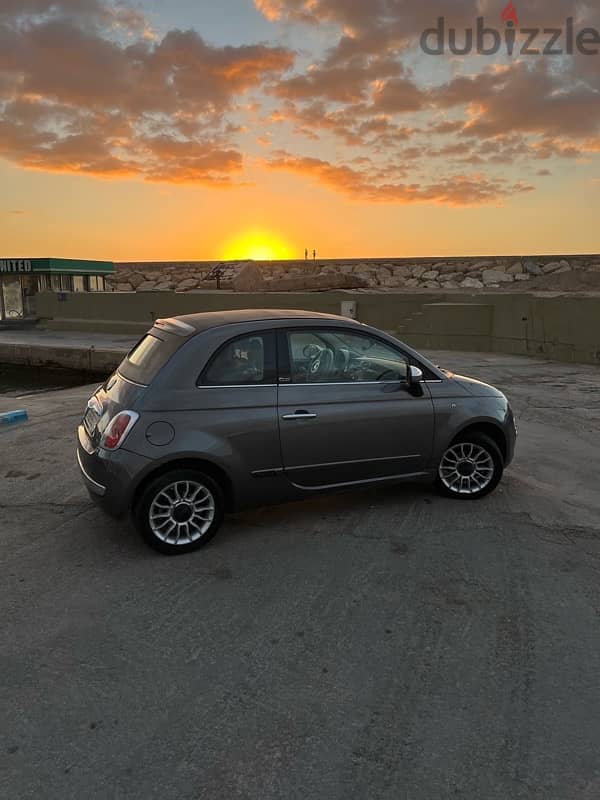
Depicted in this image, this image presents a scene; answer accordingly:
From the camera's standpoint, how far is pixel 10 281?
2808cm

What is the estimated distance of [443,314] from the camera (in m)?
17.1

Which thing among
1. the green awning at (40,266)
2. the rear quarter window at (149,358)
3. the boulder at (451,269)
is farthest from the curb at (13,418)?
the boulder at (451,269)

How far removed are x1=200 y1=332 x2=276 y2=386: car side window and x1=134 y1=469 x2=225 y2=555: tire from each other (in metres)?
0.70

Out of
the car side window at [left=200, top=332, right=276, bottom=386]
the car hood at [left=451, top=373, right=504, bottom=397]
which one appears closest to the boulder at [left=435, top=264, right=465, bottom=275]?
the car hood at [left=451, top=373, right=504, bottom=397]

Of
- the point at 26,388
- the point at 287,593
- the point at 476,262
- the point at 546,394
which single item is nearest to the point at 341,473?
the point at 287,593

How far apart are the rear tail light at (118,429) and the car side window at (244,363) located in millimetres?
556

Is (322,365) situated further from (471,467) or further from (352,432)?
(471,467)

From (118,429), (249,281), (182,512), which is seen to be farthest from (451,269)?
(118,429)

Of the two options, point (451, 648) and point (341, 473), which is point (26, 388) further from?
point (451, 648)

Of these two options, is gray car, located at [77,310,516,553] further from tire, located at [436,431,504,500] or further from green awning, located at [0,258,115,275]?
green awning, located at [0,258,115,275]

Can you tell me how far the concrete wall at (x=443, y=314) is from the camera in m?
14.1

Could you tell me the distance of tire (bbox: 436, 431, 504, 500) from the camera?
5.12 metres

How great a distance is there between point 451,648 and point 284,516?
2.03 m

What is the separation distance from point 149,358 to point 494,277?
3897cm
